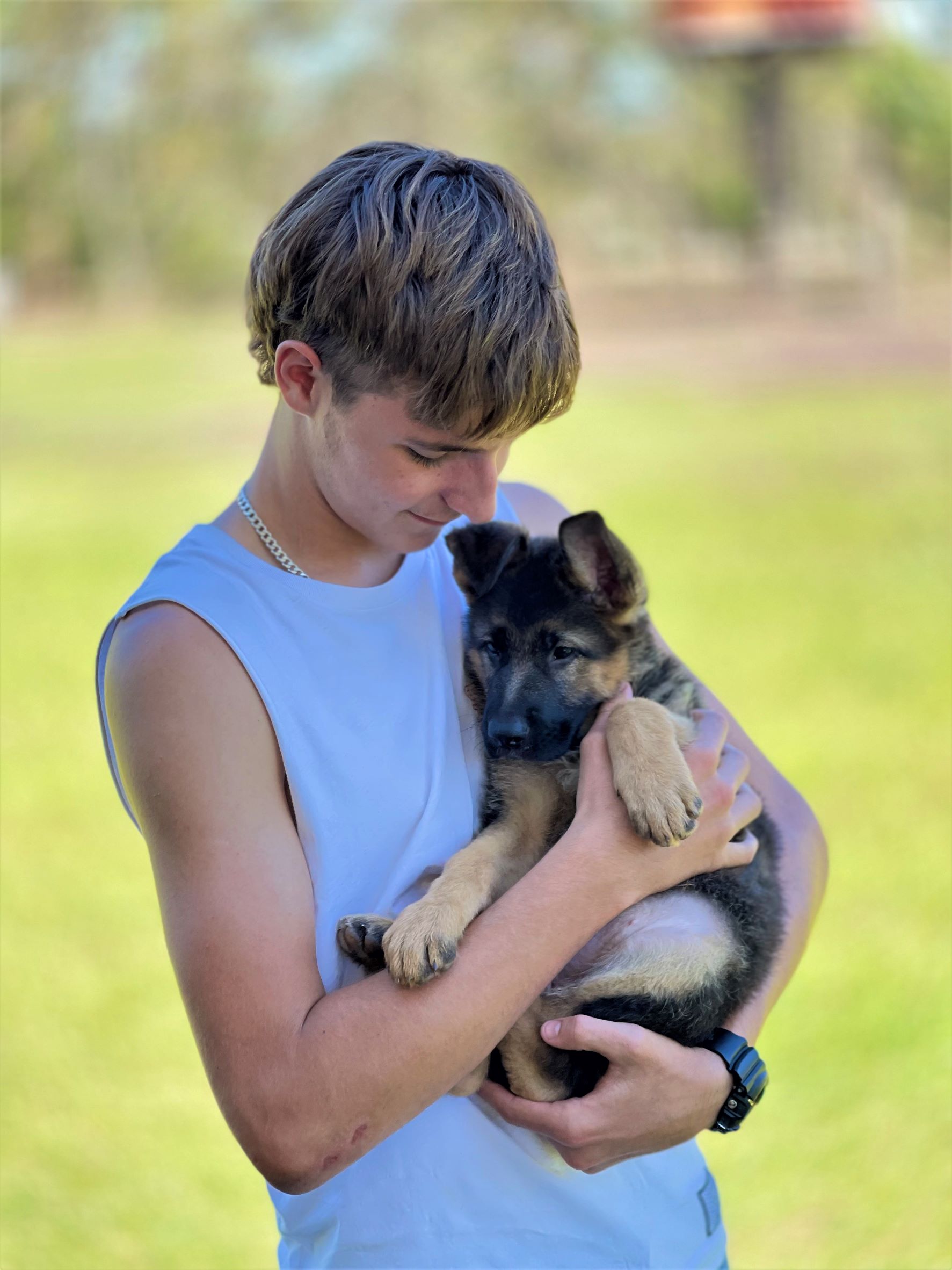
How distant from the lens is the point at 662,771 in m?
2.26

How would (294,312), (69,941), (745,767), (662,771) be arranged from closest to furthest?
(294,312) → (662,771) → (745,767) → (69,941)

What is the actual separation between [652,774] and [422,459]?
27.3 inches

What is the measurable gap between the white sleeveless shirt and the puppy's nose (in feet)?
0.75

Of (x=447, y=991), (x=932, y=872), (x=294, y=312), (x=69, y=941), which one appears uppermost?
(x=294, y=312)

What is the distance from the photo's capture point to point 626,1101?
200 cm

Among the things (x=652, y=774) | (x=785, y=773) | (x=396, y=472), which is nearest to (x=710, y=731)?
(x=652, y=774)

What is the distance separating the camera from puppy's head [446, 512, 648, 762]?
2625 millimetres

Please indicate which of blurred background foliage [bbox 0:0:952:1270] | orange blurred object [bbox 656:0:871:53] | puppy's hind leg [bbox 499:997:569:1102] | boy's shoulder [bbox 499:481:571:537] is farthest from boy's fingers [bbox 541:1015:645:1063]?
orange blurred object [bbox 656:0:871:53]

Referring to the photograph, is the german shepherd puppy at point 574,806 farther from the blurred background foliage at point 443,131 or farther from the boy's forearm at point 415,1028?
the blurred background foliage at point 443,131

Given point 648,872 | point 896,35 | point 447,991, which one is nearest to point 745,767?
point 648,872

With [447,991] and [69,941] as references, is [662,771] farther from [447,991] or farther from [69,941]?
[69,941]

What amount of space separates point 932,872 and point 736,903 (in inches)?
170

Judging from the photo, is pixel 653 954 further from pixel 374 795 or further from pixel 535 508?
pixel 535 508

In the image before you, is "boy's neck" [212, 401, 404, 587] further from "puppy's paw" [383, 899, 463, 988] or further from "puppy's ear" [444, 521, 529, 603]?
"puppy's paw" [383, 899, 463, 988]
